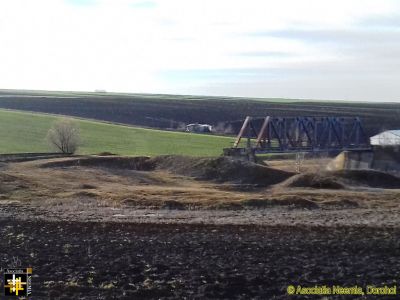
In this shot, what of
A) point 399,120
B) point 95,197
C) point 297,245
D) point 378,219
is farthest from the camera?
point 399,120

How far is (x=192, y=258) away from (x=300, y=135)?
143ft

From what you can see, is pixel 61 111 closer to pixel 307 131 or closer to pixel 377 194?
pixel 307 131

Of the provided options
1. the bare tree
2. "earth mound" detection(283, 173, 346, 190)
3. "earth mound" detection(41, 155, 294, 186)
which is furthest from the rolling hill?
"earth mound" detection(283, 173, 346, 190)

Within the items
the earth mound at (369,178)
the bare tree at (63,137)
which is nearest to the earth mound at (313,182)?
the earth mound at (369,178)

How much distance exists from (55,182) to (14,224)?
41.8 ft

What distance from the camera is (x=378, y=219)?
68.1 ft

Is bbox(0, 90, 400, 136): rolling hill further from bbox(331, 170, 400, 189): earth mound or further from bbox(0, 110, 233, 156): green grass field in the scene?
bbox(331, 170, 400, 189): earth mound

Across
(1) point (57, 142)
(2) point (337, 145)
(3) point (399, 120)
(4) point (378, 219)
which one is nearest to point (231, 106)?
(3) point (399, 120)

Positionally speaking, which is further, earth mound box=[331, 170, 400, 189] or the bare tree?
the bare tree

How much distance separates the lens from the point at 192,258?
13.7 m

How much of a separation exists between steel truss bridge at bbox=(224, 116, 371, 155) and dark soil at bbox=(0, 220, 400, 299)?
Result: 1181 inches

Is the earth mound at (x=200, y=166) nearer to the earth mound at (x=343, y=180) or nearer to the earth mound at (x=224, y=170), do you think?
the earth mound at (x=224, y=170)

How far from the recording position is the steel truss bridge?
5100 cm

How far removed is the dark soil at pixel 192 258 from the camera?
11.2 m
